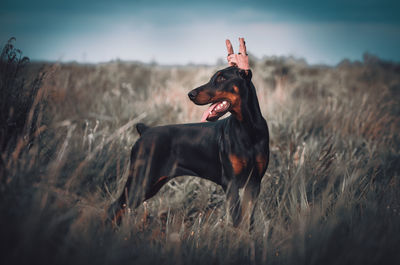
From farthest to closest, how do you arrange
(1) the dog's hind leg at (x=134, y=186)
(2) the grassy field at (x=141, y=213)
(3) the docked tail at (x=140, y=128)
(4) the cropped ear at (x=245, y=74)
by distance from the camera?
(3) the docked tail at (x=140, y=128) < (1) the dog's hind leg at (x=134, y=186) < (4) the cropped ear at (x=245, y=74) < (2) the grassy field at (x=141, y=213)

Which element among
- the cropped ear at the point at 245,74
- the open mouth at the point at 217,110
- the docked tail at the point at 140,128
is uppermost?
the cropped ear at the point at 245,74

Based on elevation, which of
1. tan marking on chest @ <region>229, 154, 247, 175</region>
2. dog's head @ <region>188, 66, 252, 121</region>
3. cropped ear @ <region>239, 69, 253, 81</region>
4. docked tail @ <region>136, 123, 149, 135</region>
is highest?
cropped ear @ <region>239, 69, 253, 81</region>

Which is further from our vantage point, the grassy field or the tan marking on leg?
the tan marking on leg

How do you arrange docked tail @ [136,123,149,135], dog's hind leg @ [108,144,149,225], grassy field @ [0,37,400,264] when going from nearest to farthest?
grassy field @ [0,37,400,264] < dog's hind leg @ [108,144,149,225] < docked tail @ [136,123,149,135]

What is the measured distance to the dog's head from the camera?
2.26 meters

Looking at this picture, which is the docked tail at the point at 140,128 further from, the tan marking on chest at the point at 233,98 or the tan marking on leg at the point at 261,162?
the tan marking on leg at the point at 261,162

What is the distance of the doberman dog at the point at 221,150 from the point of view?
226cm

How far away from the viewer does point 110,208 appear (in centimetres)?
240

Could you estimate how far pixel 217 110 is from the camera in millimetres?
2311

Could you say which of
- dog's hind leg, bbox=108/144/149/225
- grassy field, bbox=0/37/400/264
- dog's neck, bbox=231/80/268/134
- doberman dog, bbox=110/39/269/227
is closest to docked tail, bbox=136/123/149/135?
doberman dog, bbox=110/39/269/227

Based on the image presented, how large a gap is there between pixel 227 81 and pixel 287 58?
42.2 ft

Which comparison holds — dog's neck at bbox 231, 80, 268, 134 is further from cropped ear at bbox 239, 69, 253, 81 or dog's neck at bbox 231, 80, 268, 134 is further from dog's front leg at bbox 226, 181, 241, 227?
dog's front leg at bbox 226, 181, 241, 227

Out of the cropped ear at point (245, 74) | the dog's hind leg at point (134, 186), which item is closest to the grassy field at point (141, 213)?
the dog's hind leg at point (134, 186)

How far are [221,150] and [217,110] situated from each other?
0.37m
